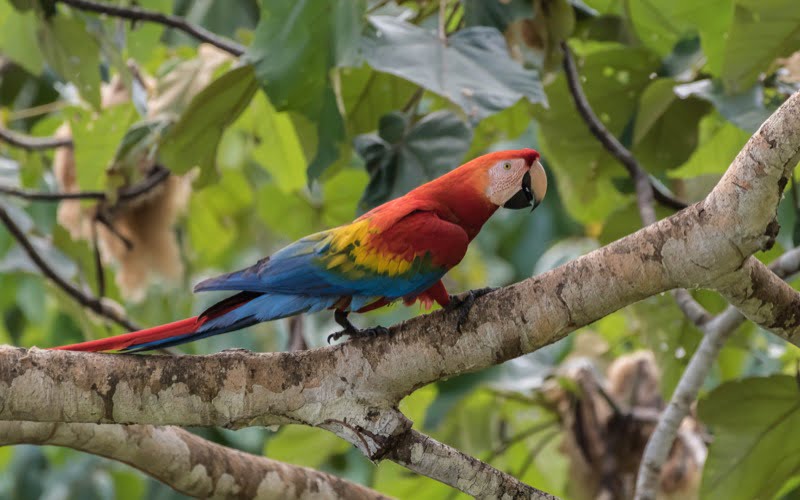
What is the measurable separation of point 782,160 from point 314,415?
79 cm

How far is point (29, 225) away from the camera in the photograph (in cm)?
293

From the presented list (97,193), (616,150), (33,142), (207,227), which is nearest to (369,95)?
(616,150)

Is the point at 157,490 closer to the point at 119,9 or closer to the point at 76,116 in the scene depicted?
the point at 76,116

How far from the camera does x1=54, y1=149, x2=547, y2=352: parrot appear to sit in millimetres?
1776

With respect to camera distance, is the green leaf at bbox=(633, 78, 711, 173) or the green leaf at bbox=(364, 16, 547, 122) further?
the green leaf at bbox=(633, 78, 711, 173)

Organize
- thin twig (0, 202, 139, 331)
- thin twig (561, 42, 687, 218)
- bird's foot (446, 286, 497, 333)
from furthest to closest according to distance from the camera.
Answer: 1. thin twig (0, 202, 139, 331)
2. thin twig (561, 42, 687, 218)
3. bird's foot (446, 286, 497, 333)

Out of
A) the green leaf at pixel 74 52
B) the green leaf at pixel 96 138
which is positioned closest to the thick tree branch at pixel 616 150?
the green leaf at pixel 74 52

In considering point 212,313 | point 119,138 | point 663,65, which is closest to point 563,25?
point 663,65

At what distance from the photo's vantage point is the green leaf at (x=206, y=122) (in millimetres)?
2262

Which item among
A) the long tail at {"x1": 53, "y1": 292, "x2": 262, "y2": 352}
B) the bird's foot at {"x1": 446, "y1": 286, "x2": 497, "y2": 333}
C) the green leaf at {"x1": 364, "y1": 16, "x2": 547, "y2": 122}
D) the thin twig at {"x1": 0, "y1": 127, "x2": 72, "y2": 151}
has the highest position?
the thin twig at {"x1": 0, "y1": 127, "x2": 72, "y2": 151}

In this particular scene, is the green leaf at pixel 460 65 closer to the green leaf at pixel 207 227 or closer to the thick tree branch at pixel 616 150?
the thick tree branch at pixel 616 150

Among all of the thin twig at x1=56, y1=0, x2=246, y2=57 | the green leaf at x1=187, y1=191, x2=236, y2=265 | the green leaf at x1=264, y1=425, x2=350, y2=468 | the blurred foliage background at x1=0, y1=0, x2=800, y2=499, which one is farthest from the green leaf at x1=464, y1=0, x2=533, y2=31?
the green leaf at x1=187, y1=191, x2=236, y2=265

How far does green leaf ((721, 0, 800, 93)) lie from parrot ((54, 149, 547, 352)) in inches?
19.7

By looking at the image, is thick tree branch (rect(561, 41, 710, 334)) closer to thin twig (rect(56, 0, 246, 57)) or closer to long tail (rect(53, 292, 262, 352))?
thin twig (rect(56, 0, 246, 57))
